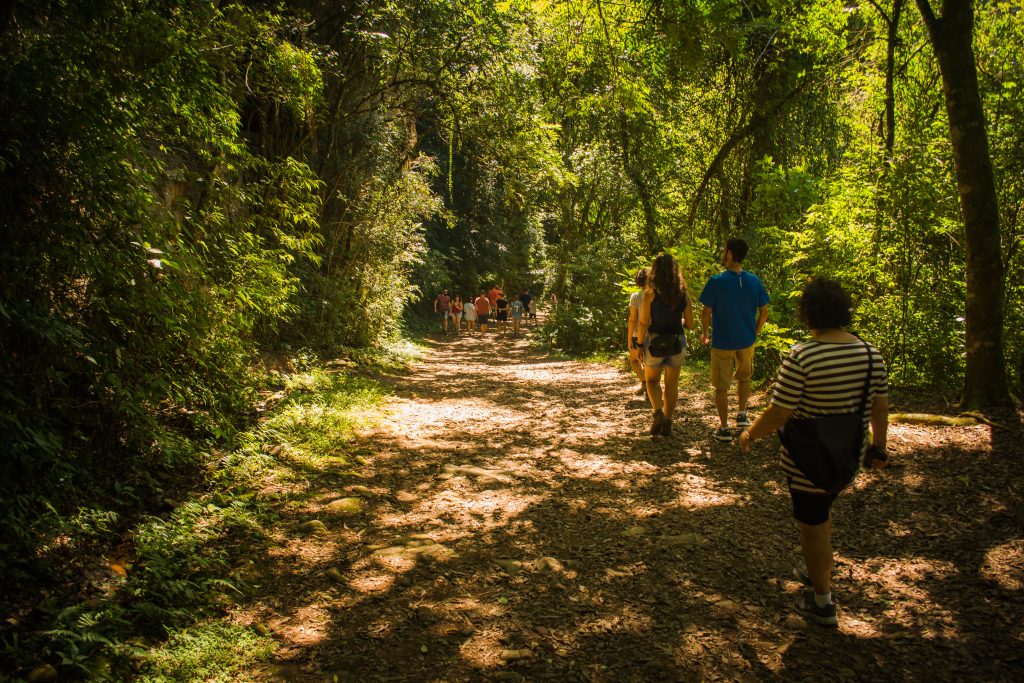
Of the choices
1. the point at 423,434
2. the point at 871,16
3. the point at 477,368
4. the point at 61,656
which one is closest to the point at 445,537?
the point at 61,656

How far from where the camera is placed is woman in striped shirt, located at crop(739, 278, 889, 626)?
9.36 ft

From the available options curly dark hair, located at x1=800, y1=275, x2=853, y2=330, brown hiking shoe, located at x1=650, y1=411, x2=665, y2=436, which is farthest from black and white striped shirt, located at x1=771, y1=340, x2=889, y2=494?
brown hiking shoe, located at x1=650, y1=411, x2=665, y2=436

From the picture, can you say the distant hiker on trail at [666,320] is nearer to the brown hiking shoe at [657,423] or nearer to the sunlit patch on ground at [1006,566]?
the brown hiking shoe at [657,423]

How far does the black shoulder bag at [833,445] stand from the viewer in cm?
286

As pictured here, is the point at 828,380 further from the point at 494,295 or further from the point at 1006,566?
the point at 494,295

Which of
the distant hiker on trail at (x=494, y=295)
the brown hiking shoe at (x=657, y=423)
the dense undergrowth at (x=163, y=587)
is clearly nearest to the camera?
the dense undergrowth at (x=163, y=587)

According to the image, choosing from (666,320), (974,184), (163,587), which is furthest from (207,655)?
(974,184)

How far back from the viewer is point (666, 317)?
6.38 m

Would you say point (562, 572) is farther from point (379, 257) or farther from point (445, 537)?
point (379, 257)

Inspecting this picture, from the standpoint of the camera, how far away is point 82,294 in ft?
12.7

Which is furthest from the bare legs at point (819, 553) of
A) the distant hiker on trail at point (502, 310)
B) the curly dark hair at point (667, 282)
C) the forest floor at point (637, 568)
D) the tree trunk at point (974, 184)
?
the distant hiker on trail at point (502, 310)

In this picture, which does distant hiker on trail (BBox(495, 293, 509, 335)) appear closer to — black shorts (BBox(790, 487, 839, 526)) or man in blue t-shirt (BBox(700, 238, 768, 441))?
man in blue t-shirt (BBox(700, 238, 768, 441))

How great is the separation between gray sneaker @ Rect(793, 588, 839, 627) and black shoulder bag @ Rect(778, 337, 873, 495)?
68 cm

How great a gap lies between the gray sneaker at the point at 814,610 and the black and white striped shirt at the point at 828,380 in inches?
26.8
